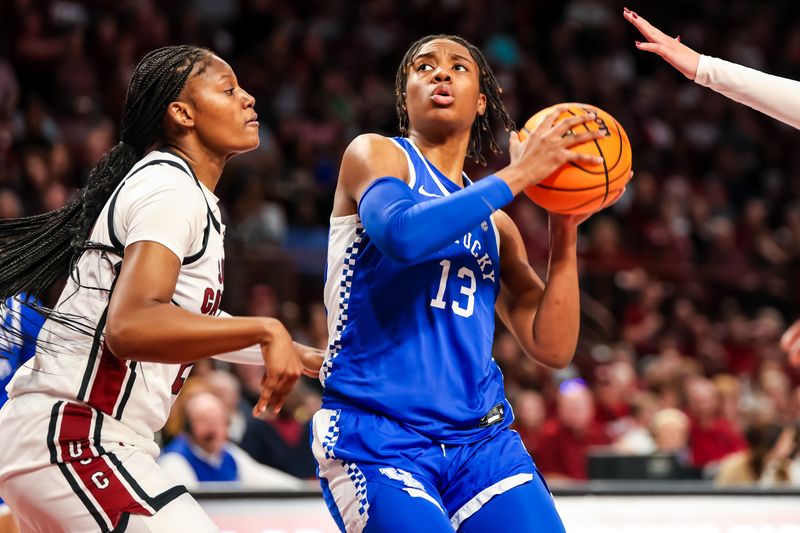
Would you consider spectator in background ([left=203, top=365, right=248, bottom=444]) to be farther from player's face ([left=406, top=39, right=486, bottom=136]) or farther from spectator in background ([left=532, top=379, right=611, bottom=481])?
player's face ([left=406, top=39, right=486, bottom=136])

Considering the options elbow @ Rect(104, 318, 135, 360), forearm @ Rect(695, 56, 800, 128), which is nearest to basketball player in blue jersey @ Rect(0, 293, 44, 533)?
elbow @ Rect(104, 318, 135, 360)

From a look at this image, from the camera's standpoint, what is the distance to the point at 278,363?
8.98 feet

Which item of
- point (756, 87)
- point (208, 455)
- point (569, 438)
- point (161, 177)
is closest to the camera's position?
point (161, 177)

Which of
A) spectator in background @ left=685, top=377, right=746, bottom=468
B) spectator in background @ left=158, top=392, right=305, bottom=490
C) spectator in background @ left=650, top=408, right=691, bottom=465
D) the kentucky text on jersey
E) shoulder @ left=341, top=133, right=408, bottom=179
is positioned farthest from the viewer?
spectator in background @ left=685, top=377, right=746, bottom=468

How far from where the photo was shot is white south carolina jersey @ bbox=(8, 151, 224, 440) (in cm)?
295

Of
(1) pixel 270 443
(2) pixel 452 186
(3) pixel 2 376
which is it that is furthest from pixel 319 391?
(2) pixel 452 186

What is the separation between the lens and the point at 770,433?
7637 millimetres

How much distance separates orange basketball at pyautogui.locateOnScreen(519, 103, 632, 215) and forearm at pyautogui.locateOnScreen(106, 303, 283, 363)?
1068 mm

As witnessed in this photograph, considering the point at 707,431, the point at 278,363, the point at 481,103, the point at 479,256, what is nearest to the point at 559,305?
the point at 479,256

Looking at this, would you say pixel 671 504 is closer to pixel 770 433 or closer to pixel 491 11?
pixel 770 433

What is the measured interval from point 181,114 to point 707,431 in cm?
762

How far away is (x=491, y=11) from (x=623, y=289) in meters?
4.89

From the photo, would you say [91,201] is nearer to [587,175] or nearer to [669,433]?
[587,175]

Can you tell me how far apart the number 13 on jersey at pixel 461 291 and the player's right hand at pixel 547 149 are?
0.35 meters
